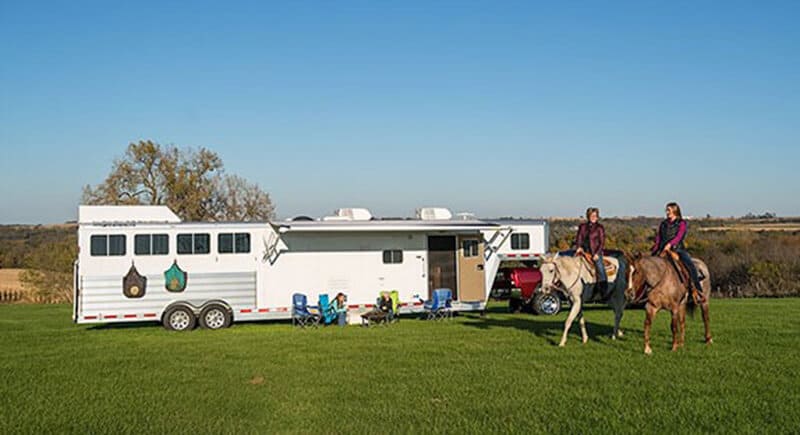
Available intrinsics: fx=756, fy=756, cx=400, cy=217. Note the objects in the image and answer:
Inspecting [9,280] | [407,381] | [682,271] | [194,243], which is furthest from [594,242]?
[9,280]

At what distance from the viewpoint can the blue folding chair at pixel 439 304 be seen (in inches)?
733

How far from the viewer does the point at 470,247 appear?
19750 mm

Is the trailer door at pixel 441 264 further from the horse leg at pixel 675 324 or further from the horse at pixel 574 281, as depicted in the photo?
the horse leg at pixel 675 324

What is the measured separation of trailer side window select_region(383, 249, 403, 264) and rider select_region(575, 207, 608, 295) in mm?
5968

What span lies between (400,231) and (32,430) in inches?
452

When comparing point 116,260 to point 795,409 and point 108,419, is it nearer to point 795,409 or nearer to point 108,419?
point 108,419

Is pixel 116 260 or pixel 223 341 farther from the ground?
pixel 116 260

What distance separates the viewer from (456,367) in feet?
38.5

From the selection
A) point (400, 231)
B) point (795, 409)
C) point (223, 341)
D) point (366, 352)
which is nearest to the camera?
point (795, 409)

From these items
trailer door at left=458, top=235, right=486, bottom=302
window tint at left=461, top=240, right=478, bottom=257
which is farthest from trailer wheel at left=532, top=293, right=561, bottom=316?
window tint at left=461, top=240, right=478, bottom=257

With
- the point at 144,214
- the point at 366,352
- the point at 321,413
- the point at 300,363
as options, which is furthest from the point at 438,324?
the point at 321,413

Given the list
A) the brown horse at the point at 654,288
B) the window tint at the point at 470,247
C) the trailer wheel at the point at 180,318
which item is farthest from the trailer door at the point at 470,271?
the brown horse at the point at 654,288

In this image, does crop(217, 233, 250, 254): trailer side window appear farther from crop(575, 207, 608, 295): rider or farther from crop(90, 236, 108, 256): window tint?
crop(575, 207, 608, 295): rider

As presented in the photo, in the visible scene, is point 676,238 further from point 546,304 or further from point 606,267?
point 546,304
